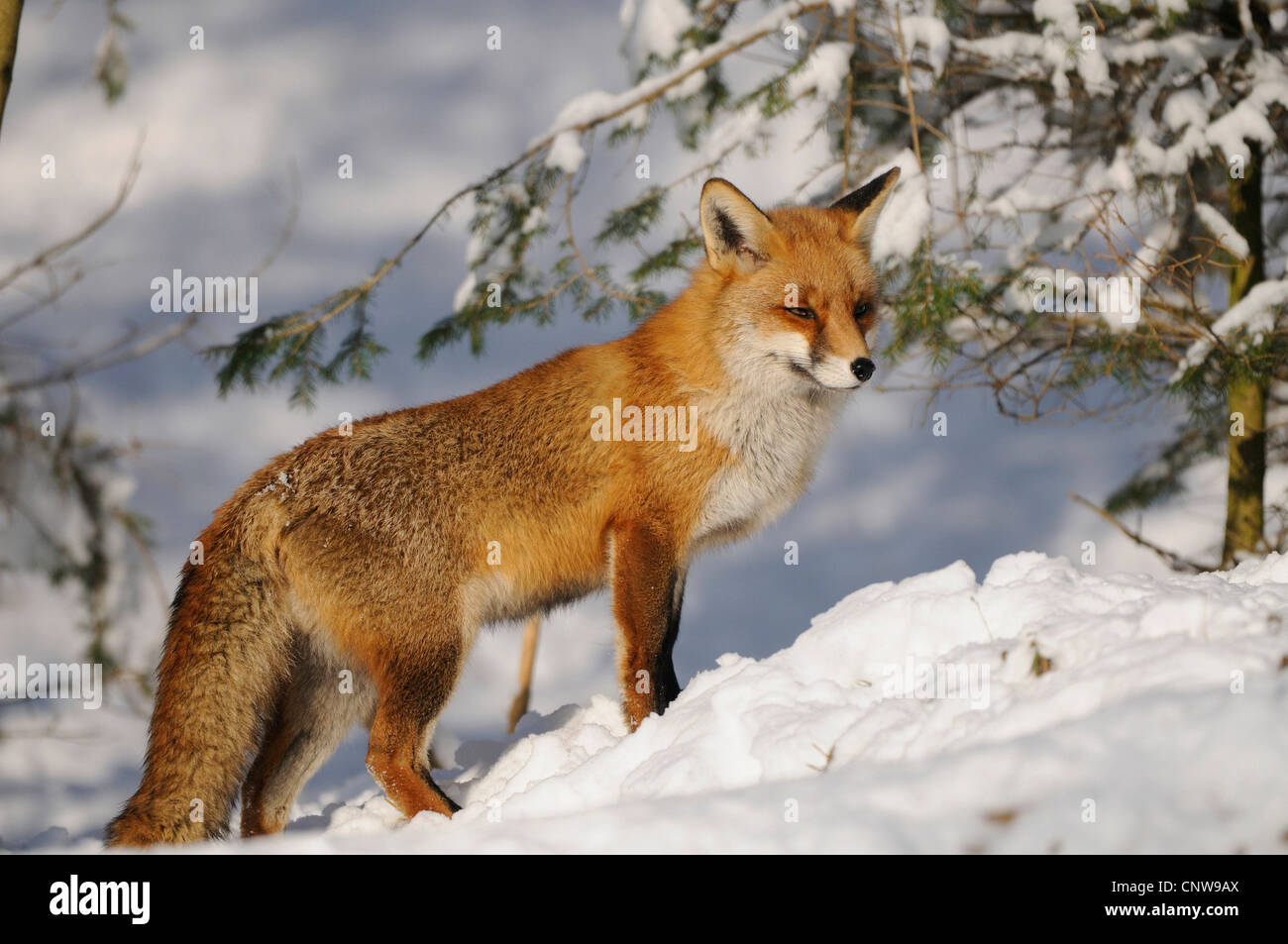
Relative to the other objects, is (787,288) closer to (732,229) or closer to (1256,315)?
(732,229)

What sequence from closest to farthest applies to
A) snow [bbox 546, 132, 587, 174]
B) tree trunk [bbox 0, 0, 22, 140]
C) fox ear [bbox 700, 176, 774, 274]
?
fox ear [bbox 700, 176, 774, 274] → tree trunk [bbox 0, 0, 22, 140] → snow [bbox 546, 132, 587, 174]

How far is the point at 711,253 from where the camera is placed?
476 cm

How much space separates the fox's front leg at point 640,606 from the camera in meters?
4.34

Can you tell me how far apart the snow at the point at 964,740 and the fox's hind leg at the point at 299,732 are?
0.78 m

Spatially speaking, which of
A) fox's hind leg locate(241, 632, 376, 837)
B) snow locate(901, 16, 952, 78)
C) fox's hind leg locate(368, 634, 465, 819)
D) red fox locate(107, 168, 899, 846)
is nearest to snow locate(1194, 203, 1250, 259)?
snow locate(901, 16, 952, 78)

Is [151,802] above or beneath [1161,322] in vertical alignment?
beneath

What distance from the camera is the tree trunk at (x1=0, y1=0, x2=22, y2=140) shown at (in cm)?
471

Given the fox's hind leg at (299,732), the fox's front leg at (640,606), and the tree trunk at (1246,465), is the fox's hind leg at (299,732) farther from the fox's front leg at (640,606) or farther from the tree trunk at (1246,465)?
the tree trunk at (1246,465)

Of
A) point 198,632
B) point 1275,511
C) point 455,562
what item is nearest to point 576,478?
point 455,562

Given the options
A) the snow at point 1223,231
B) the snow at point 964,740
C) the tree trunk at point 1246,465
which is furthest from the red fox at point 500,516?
the tree trunk at point 1246,465

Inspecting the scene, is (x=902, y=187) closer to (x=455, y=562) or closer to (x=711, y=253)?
(x=711, y=253)

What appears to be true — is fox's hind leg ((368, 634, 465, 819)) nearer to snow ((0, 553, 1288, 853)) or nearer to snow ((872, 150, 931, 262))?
snow ((0, 553, 1288, 853))
